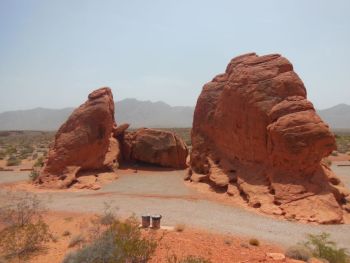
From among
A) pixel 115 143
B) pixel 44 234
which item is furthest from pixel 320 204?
pixel 115 143

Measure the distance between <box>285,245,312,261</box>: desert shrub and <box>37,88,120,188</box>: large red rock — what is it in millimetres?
12384

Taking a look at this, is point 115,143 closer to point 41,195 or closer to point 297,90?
point 41,195

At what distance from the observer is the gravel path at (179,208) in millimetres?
11242

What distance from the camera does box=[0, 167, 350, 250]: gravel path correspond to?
11242 mm

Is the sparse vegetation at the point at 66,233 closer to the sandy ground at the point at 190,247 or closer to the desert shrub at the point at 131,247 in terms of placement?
the sandy ground at the point at 190,247

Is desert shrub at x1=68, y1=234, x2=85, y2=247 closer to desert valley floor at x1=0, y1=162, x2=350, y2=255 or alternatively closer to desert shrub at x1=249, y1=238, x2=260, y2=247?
desert valley floor at x1=0, y1=162, x2=350, y2=255

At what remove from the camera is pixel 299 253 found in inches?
345

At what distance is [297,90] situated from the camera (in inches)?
606

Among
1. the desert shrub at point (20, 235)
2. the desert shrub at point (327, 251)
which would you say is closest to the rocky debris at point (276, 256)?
the desert shrub at point (327, 251)

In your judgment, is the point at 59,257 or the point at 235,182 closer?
the point at 59,257

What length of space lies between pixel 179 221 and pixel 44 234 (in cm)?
420

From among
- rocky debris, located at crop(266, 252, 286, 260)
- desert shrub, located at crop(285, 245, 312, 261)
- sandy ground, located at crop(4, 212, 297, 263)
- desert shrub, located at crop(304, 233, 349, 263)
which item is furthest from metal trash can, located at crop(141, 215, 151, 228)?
desert shrub, located at crop(304, 233, 349, 263)

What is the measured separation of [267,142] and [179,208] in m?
4.50

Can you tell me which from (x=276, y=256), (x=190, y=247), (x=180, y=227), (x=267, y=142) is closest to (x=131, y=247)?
(x=190, y=247)
